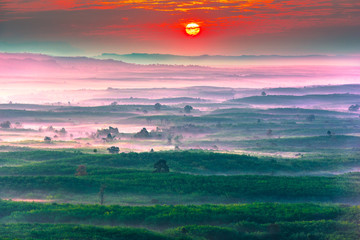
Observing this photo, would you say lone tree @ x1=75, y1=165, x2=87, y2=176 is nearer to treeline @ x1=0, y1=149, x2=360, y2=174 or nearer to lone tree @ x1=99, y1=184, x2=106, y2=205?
treeline @ x1=0, y1=149, x2=360, y2=174

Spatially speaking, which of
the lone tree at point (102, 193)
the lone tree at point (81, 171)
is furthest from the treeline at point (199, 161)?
the lone tree at point (102, 193)

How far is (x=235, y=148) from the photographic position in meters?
96.2

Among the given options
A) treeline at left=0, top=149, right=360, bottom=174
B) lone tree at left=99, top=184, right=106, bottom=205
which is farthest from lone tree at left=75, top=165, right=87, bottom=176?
lone tree at left=99, top=184, right=106, bottom=205

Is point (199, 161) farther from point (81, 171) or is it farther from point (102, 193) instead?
point (102, 193)

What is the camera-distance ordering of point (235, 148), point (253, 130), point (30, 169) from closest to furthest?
point (30, 169), point (235, 148), point (253, 130)

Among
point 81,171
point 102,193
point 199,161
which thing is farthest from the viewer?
point 199,161

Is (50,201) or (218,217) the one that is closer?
(218,217)

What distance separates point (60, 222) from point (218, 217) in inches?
477

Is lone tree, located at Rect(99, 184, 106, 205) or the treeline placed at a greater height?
the treeline

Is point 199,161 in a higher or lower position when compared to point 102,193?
higher

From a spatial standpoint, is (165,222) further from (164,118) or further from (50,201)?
(164,118)

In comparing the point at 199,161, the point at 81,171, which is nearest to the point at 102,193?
the point at 81,171

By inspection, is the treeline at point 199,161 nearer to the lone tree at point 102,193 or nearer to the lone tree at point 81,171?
the lone tree at point 81,171

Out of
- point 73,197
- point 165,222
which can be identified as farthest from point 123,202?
point 165,222
